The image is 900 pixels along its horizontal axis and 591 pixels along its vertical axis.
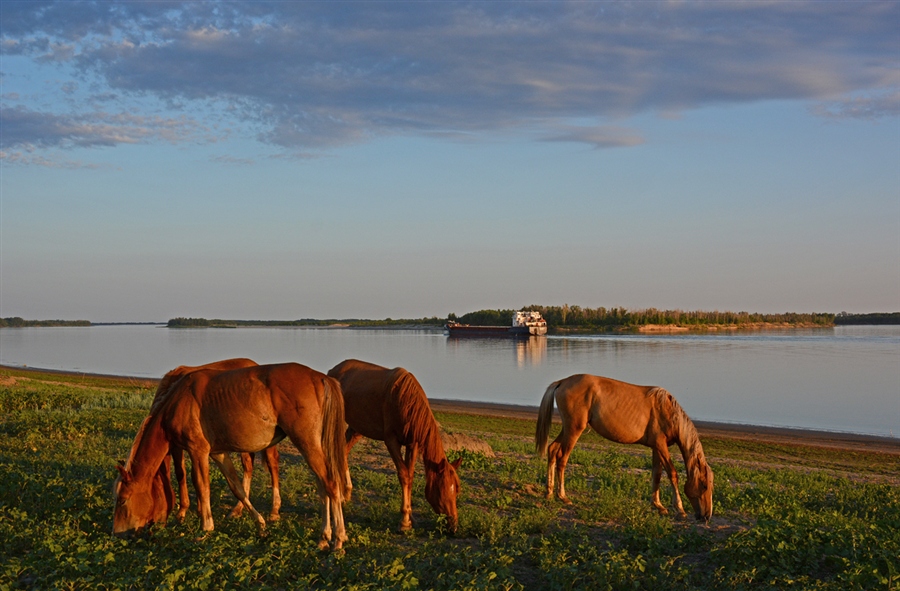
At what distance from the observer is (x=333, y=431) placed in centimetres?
630

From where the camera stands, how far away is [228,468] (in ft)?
21.6

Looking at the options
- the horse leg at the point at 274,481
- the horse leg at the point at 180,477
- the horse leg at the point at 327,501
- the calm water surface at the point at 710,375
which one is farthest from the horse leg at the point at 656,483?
the calm water surface at the point at 710,375

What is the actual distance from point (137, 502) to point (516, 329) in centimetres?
8680

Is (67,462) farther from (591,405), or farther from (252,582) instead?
(591,405)

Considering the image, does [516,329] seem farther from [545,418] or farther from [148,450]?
[148,450]

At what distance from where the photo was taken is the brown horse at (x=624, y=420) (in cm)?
825

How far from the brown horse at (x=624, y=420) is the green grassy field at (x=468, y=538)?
1.66 feet

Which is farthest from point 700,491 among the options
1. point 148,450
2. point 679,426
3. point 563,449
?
point 148,450

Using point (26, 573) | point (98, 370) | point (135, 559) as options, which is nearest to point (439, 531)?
point (135, 559)

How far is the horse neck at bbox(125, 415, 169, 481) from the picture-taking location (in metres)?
6.20

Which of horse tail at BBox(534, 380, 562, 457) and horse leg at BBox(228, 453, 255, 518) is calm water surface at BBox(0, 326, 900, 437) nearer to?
horse tail at BBox(534, 380, 562, 457)

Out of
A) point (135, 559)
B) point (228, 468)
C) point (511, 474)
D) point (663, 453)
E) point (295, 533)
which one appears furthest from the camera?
point (511, 474)

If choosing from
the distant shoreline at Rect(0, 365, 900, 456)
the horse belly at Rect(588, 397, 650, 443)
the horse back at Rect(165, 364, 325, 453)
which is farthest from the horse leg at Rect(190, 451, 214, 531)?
the distant shoreline at Rect(0, 365, 900, 456)

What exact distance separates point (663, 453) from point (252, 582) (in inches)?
198
